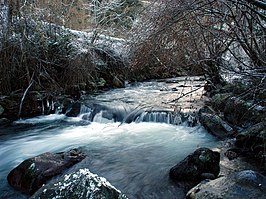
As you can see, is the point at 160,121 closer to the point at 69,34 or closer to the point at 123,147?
the point at 123,147

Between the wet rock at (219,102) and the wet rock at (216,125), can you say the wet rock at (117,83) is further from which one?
the wet rock at (216,125)

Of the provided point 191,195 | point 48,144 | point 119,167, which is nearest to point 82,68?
point 48,144

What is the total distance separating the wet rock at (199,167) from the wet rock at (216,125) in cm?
193

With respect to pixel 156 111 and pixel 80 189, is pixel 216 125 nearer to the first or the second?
pixel 156 111

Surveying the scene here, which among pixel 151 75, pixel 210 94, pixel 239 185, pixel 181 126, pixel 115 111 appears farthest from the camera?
pixel 151 75

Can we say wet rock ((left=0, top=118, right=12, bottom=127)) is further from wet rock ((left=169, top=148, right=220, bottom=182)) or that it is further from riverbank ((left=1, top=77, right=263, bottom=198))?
wet rock ((left=169, top=148, right=220, bottom=182))

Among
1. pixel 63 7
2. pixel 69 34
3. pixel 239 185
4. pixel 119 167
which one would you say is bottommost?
pixel 119 167

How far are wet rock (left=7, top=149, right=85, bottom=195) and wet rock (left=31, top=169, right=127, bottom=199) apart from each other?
2578 mm

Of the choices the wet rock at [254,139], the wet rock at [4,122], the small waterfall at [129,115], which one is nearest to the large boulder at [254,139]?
the wet rock at [254,139]

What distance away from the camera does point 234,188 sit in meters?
3.25

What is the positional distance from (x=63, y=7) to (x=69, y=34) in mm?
905

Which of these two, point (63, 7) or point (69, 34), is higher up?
point (63, 7)

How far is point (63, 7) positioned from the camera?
9.88 meters

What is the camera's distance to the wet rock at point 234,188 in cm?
314
